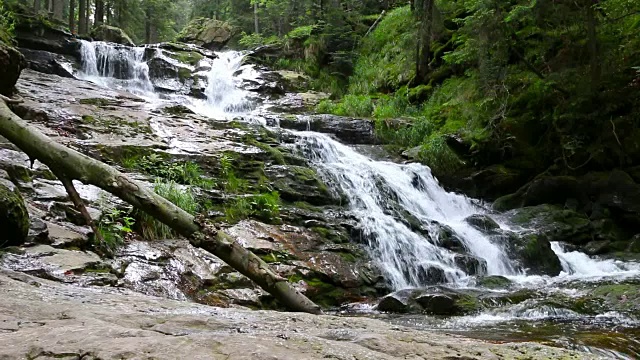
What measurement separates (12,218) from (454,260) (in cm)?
716

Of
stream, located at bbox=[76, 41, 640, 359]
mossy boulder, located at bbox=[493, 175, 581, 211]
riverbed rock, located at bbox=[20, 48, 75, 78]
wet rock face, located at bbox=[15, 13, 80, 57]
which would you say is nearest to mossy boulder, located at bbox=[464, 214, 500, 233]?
stream, located at bbox=[76, 41, 640, 359]

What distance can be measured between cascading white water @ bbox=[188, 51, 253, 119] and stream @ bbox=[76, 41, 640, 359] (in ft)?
12.9

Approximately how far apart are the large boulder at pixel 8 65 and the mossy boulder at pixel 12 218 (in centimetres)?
478

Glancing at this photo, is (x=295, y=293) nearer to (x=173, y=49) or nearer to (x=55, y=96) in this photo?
(x=55, y=96)

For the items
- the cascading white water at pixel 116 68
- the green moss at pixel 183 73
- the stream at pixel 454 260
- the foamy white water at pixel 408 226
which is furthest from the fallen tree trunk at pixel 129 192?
the green moss at pixel 183 73

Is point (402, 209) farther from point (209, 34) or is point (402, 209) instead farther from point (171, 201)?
point (209, 34)

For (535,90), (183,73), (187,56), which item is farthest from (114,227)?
(187,56)

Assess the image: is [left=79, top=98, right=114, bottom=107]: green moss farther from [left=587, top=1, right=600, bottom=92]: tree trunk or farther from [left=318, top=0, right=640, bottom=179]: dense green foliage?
[left=587, top=1, right=600, bottom=92]: tree trunk

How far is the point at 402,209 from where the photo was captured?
1077cm

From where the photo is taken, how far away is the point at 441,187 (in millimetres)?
13312

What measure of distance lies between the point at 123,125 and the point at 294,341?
9.81 meters

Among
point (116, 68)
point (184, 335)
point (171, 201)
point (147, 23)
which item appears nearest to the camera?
point (184, 335)

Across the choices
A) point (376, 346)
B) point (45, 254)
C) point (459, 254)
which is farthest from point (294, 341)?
point (459, 254)

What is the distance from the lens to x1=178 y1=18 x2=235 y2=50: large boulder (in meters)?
30.8
